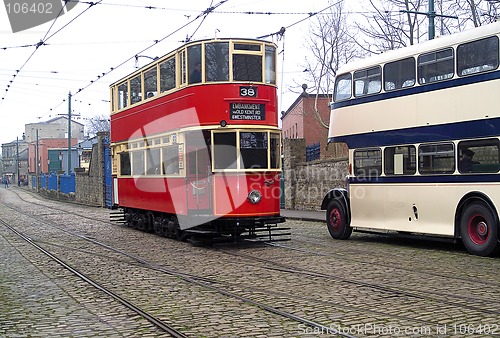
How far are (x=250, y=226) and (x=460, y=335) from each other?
27.6ft

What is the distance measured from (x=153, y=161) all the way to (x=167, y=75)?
2482 millimetres

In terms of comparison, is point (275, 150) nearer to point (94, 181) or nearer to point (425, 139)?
point (425, 139)

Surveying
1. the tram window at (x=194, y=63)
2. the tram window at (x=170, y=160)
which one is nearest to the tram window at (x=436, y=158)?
the tram window at (x=194, y=63)

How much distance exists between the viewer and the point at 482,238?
12.3 m

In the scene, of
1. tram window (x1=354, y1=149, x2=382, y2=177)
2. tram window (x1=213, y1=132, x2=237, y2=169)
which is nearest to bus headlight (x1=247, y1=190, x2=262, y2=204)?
tram window (x1=213, y1=132, x2=237, y2=169)

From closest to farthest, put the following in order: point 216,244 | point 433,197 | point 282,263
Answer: point 282,263 → point 433,197 → point 216,244

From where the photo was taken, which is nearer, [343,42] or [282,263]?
[282,263]

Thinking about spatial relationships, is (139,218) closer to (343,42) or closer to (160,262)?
(160,262)

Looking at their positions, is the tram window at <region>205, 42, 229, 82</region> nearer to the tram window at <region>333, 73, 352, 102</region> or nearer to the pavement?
the tram window at <region>333, 73, 352, 102</region>

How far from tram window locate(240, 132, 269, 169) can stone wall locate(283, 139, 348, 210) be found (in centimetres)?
915

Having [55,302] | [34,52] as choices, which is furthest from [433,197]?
[34,52]

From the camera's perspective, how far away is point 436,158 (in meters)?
13.3

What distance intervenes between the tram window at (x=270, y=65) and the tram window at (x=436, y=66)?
3474 millimetres

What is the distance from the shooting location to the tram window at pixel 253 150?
14.5 m
